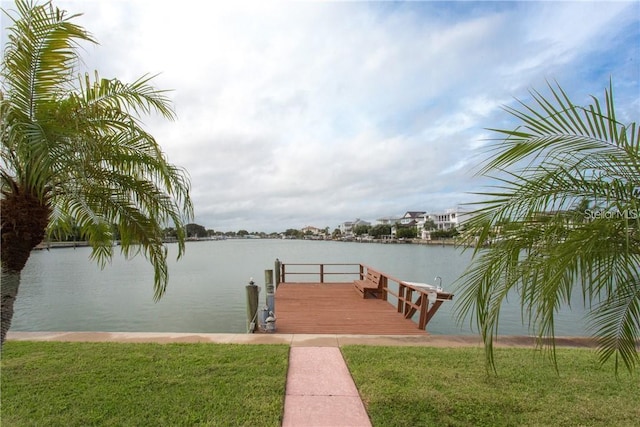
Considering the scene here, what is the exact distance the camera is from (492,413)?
12.8ft

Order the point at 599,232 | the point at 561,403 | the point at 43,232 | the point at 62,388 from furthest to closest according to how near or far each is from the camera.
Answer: the point at 62,388
the point at 561,403
the point at 43,232
the point at 599,232

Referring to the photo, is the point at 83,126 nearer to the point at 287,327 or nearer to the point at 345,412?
the point at 345,412

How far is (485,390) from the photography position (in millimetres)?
4473

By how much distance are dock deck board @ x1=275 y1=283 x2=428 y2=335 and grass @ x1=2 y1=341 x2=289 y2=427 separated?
2.61 m

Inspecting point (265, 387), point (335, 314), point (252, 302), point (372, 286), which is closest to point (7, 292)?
point (265, 387)

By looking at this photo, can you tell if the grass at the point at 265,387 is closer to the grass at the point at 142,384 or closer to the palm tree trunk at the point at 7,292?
the grass at the point at 142,384

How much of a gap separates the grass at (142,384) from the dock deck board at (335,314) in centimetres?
261

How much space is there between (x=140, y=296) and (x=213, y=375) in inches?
575

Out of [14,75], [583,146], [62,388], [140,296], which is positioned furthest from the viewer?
[140,296]

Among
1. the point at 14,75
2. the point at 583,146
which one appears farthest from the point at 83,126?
the point at 583,146

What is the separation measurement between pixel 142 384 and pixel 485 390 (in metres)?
4.35

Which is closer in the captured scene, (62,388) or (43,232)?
(43,232)

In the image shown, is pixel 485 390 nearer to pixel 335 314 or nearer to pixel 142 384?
pixel 142 384

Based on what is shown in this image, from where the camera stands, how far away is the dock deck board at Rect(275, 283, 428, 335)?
818 centimetres
